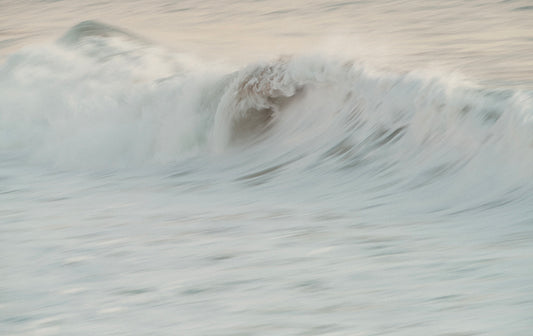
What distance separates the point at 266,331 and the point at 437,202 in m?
2.15

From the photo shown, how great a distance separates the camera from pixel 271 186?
5906 mm

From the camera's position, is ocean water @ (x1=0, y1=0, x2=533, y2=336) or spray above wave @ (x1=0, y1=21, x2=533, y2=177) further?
spray above wave @ (x1=0, y1=21, x2=533, y2=177)

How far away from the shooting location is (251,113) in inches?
301

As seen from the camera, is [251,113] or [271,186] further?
[251,113]

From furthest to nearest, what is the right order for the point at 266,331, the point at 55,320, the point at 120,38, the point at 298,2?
the point at 298,2 < the point at 120,38 < the point at 55,320 < the point at 266,331

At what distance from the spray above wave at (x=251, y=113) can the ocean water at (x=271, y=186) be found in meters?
0.02

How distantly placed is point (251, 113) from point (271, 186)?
1.85 metres

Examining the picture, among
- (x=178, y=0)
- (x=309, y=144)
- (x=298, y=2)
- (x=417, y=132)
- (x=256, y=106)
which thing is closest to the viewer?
(x=417, y=132)

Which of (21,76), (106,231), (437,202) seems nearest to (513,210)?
(437,202)

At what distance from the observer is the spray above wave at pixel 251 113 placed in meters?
5.75

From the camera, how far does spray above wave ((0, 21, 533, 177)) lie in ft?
18.9

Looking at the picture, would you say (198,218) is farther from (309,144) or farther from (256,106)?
(256,106)

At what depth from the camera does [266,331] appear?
2.95 m

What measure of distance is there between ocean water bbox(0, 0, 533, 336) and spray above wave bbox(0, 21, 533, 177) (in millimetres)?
20
